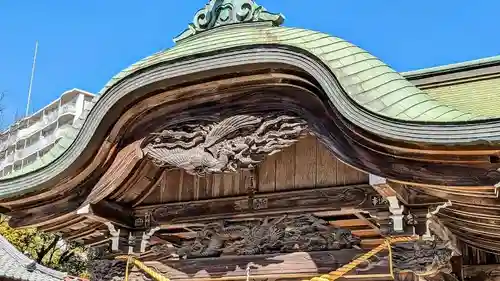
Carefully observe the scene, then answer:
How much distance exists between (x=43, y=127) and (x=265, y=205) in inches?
1448

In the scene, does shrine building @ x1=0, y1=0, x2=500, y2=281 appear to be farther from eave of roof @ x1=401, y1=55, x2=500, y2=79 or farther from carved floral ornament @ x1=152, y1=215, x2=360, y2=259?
eave of roof @ x1=401, y1=55, x2=500, y2=79

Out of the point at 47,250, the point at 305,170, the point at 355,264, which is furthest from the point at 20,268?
the point at 355,264

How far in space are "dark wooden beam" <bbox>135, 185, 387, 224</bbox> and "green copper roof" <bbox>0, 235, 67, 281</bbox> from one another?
407 inches

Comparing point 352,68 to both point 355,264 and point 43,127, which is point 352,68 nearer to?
point 355,264

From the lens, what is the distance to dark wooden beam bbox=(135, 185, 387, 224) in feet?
14.7

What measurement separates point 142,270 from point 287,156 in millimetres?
1815

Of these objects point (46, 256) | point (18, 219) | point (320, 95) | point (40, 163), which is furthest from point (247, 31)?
point (46, 256)

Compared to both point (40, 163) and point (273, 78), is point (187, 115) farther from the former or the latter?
point (40, 163)

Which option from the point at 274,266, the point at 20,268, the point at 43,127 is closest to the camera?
the point at 274,266

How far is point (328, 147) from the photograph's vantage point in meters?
4.18

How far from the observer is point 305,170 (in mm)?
4879

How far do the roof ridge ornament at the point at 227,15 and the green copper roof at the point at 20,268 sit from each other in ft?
36.1

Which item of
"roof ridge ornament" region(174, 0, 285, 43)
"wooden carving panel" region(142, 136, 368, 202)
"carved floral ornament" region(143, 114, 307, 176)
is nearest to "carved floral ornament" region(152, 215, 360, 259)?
"wooden carving panel" region(142, 136, 368, 202)

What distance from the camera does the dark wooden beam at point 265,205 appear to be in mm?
4492
